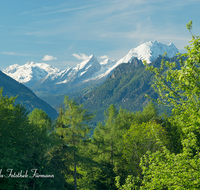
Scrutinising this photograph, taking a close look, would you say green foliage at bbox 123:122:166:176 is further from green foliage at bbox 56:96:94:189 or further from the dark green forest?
green foliage at bbox 56:96:94:189

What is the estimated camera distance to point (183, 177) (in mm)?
10062

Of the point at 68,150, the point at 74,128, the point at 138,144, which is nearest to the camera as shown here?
the point at 68,150

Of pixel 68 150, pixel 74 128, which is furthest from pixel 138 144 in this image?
pixel 68 150

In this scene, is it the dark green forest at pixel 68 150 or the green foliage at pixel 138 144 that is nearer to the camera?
the dark green forest at pixel 68 150

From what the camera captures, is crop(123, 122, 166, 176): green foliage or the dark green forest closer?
the dark green forest

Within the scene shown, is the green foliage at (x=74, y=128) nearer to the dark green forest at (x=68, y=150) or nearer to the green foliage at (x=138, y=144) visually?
the dark green forest at (x=68, y=150)

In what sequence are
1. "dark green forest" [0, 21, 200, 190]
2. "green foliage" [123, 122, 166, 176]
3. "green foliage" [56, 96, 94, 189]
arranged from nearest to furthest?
"dark green forest" [0, 21, 200, 190]
"green foliage" [56, 96, 94, 189]
"green foliage" [123, 122, 166, 176]

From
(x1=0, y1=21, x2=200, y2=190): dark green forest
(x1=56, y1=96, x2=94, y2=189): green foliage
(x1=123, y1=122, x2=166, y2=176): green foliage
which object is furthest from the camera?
(x1=123, y1=122, x2=166, y2=176): green foliage

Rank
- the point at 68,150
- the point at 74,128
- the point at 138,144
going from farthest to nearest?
the point at 138,144 → the point at 74,128 → the point at 68,150

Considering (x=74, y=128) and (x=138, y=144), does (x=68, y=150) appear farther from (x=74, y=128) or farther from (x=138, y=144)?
A: (x=138, y=144)

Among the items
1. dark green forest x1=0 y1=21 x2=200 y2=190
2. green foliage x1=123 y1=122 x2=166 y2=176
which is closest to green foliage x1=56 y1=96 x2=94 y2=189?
dark green forest x1=0 y1=21 x2=200 y2=190

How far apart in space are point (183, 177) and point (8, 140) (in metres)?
20.6

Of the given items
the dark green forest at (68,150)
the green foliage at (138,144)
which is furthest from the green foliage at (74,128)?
the green foliage at (138,144)

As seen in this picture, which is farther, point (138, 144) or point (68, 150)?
point (138, 144)
